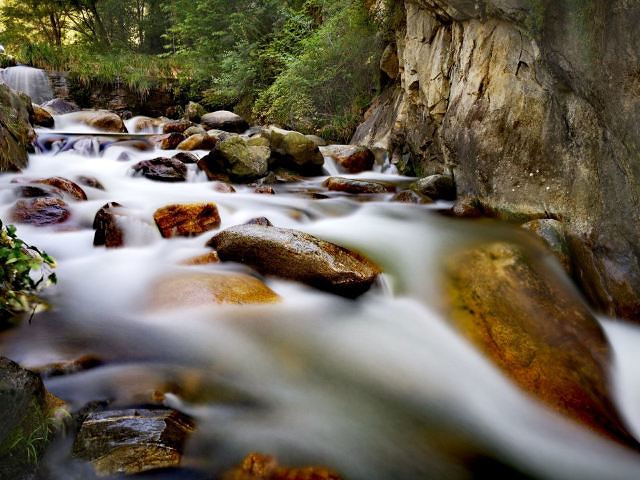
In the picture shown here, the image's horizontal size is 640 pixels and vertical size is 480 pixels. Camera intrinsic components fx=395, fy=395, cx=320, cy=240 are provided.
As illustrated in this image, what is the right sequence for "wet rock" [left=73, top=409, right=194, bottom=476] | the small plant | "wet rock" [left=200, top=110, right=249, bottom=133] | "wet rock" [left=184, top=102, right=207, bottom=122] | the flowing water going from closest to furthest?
"wet rock" [left=73, top=409, right=194, bottom=476], the flowing water, the small plant, "wet rock" [left=200, top=110, right=249, bottom=133], "wet rock" [left=184, top=102, right=207, bottom=122]

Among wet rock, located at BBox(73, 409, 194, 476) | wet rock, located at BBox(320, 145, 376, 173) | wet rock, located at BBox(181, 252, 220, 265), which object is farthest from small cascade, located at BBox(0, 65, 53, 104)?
wet rock, located at BBox(73, 409, 194, 476)

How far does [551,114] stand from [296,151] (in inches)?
211

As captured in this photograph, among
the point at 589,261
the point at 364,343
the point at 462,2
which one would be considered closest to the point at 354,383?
the point at 364,343

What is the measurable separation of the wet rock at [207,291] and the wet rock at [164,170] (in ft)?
14.5

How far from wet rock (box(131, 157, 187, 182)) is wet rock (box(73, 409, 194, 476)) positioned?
624 cm

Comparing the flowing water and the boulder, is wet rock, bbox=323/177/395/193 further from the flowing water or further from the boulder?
the boulder

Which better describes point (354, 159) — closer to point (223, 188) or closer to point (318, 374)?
point (223, 188)

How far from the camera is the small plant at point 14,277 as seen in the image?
2652 mm

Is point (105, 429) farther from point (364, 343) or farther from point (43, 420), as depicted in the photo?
point (364, 343)

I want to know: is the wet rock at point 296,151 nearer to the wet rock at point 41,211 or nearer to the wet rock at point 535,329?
the wet rock at point 41,211

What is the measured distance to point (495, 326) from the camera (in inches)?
115

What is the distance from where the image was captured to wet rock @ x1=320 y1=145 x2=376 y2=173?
9.23 meters

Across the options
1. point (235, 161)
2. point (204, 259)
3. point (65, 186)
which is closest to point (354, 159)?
point (235, 161)

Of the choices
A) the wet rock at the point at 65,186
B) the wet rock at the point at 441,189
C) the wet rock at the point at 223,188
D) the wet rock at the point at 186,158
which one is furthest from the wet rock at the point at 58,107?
the wet rock at the point at 441,189
